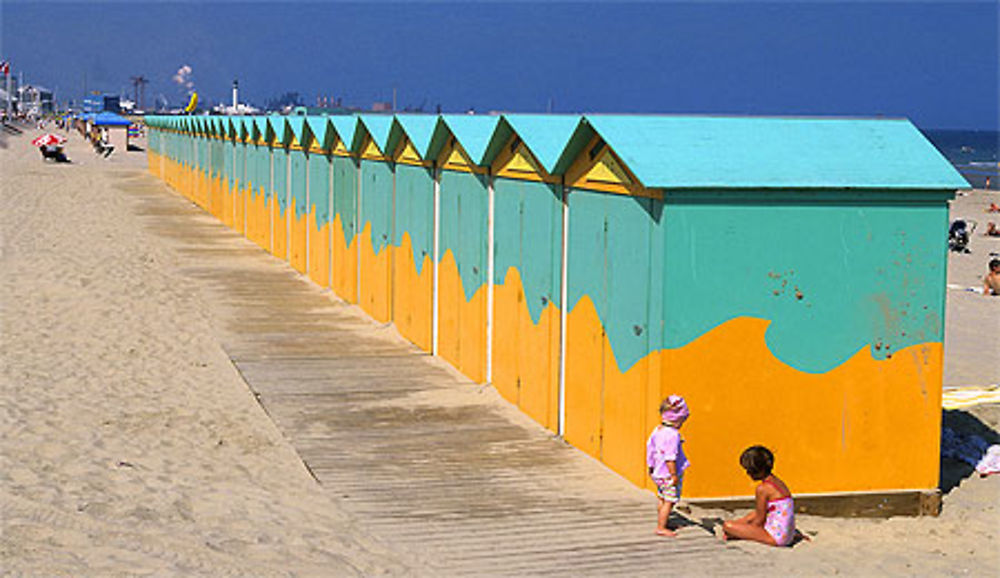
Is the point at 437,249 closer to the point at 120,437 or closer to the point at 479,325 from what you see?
the point at 479,325

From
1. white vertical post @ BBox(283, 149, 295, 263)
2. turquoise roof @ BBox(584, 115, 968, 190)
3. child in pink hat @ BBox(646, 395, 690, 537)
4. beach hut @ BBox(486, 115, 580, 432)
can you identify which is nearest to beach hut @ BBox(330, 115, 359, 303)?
white vertical post @ BBox(283, 149, 295, 263)

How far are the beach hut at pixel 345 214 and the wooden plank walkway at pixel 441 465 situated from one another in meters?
1.58

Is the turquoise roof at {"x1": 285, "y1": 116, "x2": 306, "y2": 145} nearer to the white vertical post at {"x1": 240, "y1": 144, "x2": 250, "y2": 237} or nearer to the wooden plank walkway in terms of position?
the wooden plank walkway

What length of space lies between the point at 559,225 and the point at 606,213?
3.27 feet

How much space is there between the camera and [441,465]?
8.40 meters

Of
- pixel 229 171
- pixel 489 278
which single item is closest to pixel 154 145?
pixel 229 171

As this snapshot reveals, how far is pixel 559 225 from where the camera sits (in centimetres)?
925

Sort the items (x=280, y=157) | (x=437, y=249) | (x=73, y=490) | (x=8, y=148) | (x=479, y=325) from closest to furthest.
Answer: (x=73, y=490) → (x=479, y=325) → (x=437, y=249) → (x=280, y=157) → (x=8, y=148)

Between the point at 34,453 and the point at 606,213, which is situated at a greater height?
the point at 606,213

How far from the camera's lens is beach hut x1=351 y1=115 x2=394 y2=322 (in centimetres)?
1438

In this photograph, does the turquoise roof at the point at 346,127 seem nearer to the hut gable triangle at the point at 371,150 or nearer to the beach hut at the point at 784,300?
the hut gable triangle at the point at 371,150

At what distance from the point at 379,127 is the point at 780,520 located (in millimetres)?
Answer: 8932

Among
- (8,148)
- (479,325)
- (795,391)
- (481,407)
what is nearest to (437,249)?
Result: (479,325)

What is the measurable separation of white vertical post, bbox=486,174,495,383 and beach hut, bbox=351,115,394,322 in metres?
3.44
